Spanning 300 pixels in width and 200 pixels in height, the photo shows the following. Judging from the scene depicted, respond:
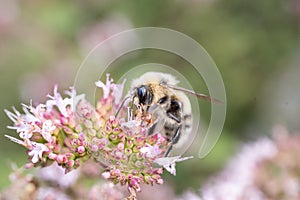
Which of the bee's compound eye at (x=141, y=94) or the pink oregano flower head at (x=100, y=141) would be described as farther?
the bee's compound eye at (x=141, y=94)

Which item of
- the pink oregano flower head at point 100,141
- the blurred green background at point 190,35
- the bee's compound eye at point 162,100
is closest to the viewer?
the pink oregano flower head at point 100,141

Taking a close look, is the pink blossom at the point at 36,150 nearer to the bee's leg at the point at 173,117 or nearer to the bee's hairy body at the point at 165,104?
the bee's hairy body at the point at 165,104

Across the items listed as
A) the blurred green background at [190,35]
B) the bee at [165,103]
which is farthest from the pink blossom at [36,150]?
the blurred green background at [190,35]

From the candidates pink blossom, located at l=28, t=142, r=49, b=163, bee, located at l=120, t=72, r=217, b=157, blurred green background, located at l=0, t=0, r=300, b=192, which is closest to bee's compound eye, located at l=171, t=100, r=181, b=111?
bee, located at l=120, t=72, r=217, b=157

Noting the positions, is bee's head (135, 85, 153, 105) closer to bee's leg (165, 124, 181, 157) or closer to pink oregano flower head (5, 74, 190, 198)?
pink oregano flower head (5, 74, 190, 198)

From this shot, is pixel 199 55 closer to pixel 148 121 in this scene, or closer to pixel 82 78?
pixel 82 78

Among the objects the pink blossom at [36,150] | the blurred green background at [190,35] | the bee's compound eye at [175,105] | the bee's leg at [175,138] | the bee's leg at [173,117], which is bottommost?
the pink blossom at [36,150]

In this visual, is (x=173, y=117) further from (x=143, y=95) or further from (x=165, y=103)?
(x=143, y=95)
